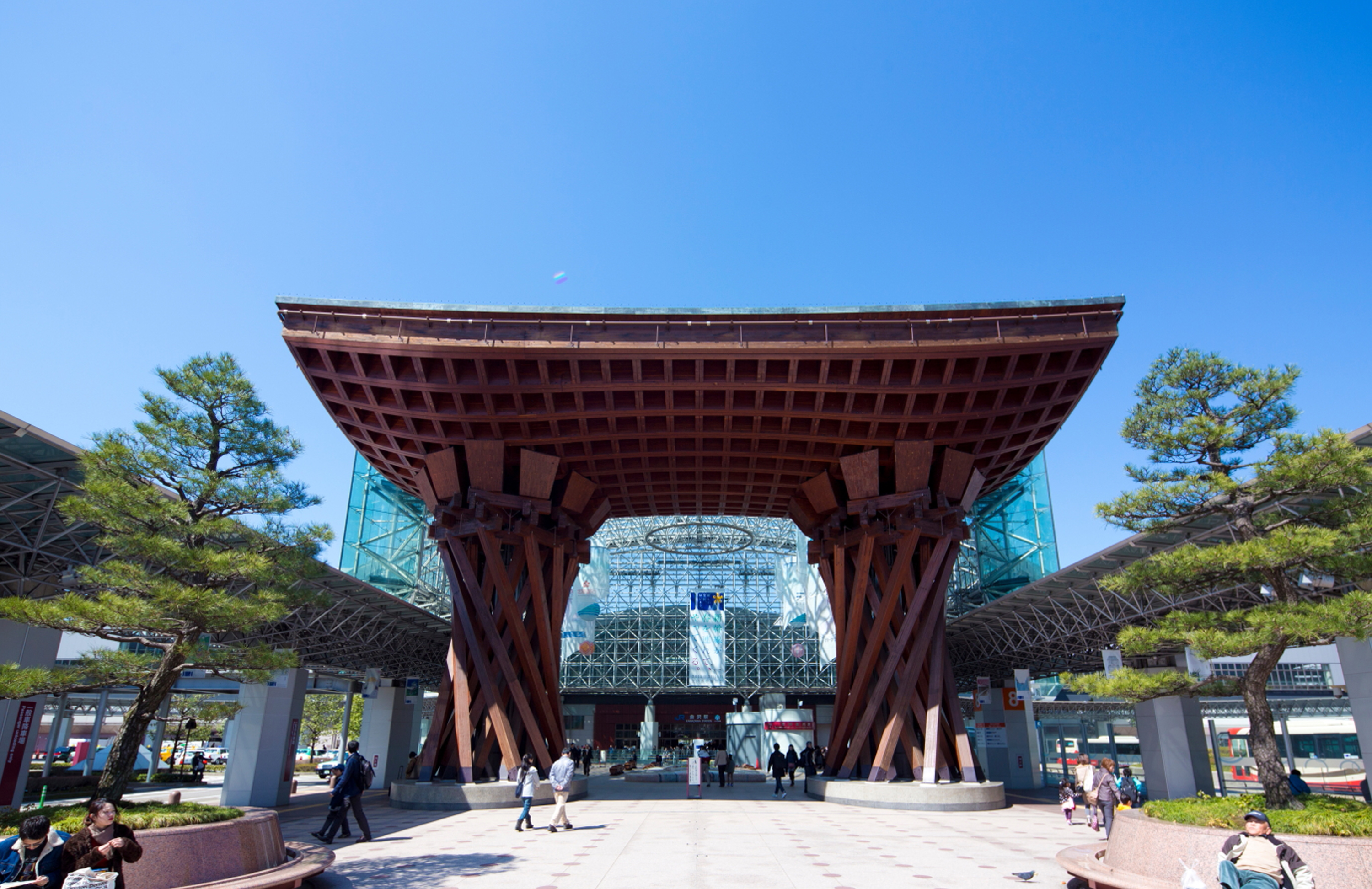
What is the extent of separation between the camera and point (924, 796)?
64.9ft

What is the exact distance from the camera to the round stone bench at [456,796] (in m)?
19.8

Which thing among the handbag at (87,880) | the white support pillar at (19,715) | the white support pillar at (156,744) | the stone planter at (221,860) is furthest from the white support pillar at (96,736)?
the handbag at (87,880)

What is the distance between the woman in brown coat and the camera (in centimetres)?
619

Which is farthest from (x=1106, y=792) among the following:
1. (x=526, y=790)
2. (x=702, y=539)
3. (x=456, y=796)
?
(x=702, y=539)

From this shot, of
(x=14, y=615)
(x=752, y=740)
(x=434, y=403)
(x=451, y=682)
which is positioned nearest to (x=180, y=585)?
(x=14, y=615)

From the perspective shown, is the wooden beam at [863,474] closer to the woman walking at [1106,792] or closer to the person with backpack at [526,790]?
the woman walking at [1106,792]

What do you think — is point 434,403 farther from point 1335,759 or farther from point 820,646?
point 1335,759

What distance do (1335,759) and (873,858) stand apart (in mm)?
46039

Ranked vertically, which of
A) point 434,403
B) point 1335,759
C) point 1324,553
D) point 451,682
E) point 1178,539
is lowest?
point 1335,759

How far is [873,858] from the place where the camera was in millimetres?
11742

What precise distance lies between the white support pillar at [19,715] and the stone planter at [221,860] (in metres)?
12.7

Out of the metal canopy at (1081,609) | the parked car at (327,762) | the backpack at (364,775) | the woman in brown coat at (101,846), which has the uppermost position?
the metal canopy at (1081,609)

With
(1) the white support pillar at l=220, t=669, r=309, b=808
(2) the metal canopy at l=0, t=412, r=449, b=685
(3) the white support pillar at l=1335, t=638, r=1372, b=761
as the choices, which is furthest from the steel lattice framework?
(3) the white support pillar at l=1335, t=638, r=1372, b=761

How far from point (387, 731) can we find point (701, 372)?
2471cm
